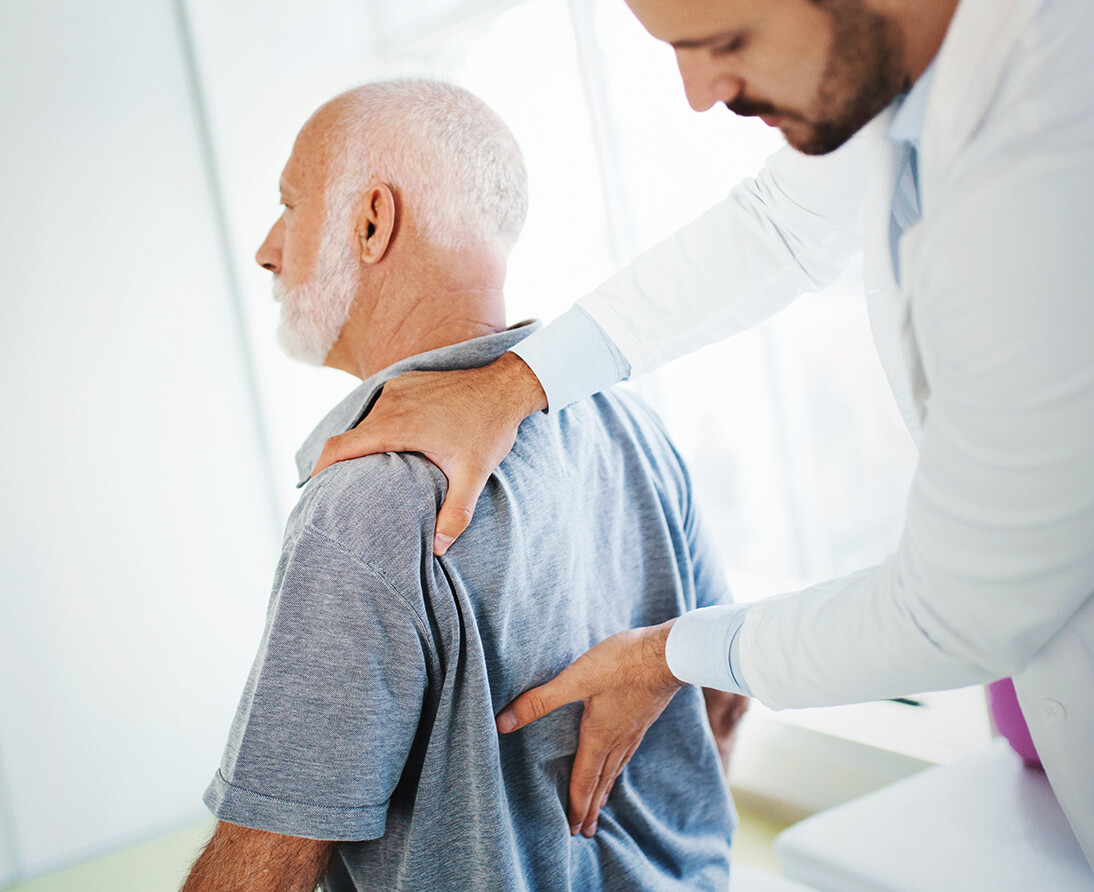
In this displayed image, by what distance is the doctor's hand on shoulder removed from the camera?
0.87m

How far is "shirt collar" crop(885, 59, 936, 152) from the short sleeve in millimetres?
594

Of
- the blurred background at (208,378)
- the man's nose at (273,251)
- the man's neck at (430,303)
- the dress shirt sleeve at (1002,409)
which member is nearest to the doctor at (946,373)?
the dress shirt sleeve at (1002,409)

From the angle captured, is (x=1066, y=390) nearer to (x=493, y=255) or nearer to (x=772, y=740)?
(x=493, y=255)

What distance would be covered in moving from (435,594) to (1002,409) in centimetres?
54

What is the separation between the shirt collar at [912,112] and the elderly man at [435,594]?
0.52 m

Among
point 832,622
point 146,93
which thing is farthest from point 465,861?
point 146,93

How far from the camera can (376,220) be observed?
111 centimetres

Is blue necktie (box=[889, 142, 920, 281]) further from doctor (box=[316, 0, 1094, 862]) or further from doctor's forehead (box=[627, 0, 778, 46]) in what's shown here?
doctor's forehead (box=[627, 0, 778, 46])

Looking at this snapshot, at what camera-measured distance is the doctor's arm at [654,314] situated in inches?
36.0

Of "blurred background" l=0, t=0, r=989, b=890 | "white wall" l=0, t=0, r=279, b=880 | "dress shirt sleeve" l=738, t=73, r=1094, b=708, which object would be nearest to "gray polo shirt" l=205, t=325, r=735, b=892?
"dress shirt sleeve" l=738, t=73, r=1094, b=708

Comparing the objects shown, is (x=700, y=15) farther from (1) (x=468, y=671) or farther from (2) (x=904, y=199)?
(1) (x=468, y=671)

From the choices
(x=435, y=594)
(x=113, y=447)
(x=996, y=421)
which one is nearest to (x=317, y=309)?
(x=435, y=594)

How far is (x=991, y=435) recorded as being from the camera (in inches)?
20.4

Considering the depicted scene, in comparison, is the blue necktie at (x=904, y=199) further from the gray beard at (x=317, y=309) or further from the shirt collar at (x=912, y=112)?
the gray beard at (x=317, y=309)
